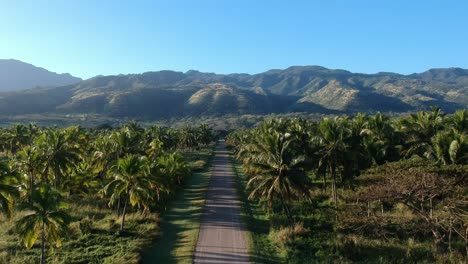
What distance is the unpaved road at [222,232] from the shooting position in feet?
96.6

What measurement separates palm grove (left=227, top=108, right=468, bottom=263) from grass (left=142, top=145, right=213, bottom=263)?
7268 mm

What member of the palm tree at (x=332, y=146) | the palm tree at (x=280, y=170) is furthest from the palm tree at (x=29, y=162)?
the palm tree at (x=332, y=146)

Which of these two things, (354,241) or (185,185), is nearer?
(354,241)

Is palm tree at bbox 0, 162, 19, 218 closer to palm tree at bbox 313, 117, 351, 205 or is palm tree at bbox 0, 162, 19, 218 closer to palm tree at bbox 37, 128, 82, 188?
palm tree at bbox 37, 128, 82, 188

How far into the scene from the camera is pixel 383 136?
5994 cm

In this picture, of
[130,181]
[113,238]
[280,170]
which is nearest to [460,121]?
[280,170]

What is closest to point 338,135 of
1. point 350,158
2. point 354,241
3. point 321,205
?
point 350,158

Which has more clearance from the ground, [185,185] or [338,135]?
[338,135]

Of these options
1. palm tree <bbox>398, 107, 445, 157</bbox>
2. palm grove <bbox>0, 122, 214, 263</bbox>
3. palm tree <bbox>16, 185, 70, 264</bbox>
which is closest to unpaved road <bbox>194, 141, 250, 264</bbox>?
palm grove <bbox>0, 122, 214, 263</bbox>

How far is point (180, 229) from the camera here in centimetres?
3816

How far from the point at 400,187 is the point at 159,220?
23829 mm

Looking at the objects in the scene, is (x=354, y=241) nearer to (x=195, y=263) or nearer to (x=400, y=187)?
(x=400, y=187)

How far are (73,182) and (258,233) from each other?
29.6 m

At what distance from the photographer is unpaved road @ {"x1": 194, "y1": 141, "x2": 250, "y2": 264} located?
96.6ft
